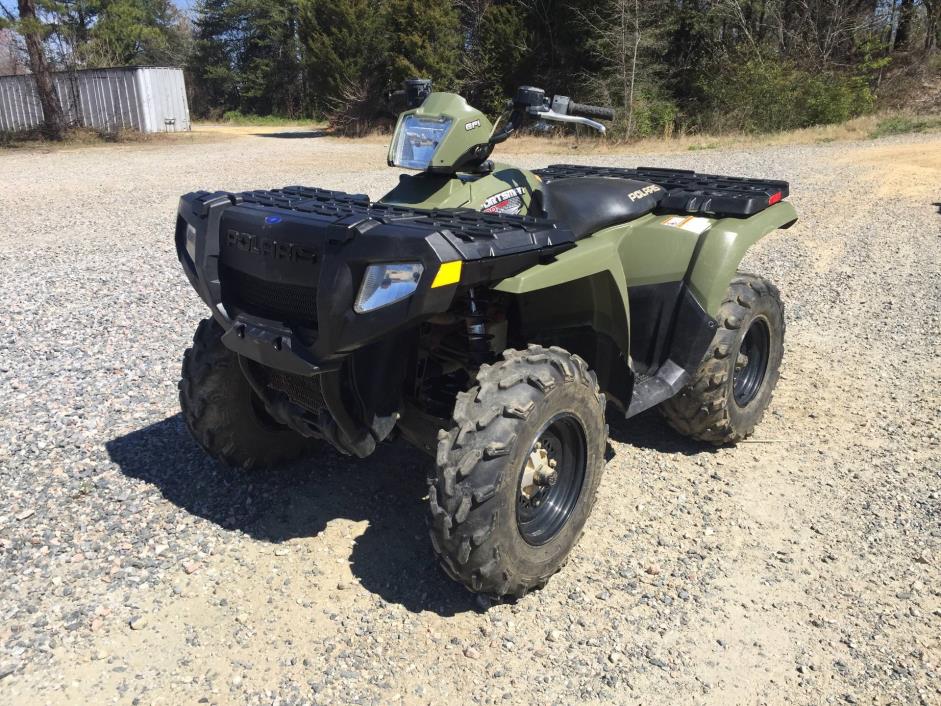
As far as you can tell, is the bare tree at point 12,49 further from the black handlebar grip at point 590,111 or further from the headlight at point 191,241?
the black handlebar grip at point 590,111

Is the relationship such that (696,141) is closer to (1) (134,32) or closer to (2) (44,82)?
(2) (44,82)

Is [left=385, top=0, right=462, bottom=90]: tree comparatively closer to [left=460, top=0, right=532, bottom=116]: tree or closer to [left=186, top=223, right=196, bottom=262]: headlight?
[left=460, top=0, right=532, bottom=116]: tree

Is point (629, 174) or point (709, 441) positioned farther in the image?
point (629, 174)

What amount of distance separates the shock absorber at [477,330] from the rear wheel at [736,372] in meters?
1.29

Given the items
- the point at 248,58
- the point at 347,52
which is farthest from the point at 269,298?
the point at 248,58

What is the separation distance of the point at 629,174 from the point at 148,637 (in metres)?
3.42

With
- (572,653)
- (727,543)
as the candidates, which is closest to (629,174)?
(727,543)

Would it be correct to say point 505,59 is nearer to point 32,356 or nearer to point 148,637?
point 32,356

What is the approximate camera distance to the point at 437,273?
246cm

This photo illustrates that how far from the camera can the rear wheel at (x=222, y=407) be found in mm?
3518

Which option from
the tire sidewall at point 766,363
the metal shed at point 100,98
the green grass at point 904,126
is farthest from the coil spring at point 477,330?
the metal shed at point 100,98

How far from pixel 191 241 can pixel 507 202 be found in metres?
1.32

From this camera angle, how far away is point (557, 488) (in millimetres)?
3229

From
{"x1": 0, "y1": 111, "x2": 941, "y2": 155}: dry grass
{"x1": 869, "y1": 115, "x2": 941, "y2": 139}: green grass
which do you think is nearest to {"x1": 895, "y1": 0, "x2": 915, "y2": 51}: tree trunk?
{"x1": 0, "y1": 111, "x2": 941, "y2": 155}: dry grass
